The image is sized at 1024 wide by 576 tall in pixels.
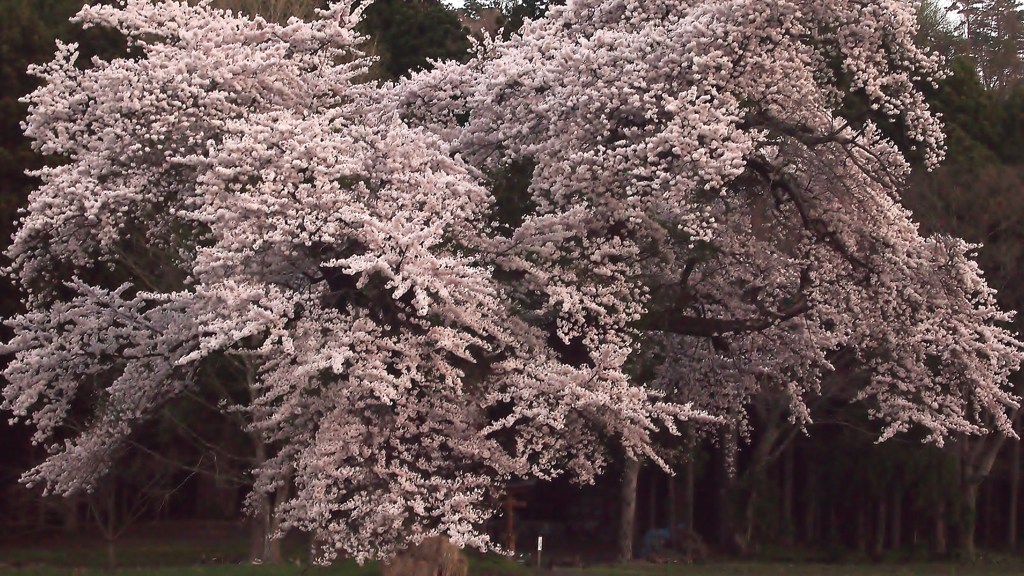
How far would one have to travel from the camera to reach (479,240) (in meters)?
17.8

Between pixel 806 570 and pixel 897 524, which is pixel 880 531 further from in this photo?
pixel 806 570

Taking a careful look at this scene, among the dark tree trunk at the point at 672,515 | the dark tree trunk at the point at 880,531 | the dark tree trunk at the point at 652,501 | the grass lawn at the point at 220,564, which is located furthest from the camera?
the dark tree trunk at the point at 652,501

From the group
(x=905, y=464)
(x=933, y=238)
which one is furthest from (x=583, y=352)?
(x=905, y=464)

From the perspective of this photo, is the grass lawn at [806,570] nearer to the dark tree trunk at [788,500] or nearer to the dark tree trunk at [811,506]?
the dark tree trunk at [788,500]

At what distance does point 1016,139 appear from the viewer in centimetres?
3672

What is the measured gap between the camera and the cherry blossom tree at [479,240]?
53.1ft

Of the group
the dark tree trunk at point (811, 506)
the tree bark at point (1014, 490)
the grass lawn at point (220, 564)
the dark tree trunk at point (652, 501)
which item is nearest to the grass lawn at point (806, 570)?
the grass lawn at point (220, 564)

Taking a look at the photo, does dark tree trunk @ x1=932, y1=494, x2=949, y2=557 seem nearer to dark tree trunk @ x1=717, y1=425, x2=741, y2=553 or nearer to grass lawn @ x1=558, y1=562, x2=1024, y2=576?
grass lawn @ x1=558, y1=562, x2=1024, y2=576

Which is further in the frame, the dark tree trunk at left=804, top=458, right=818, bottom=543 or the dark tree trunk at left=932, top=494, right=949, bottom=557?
the dark tree trunk at left=804, top=458, right=818, bottom=543

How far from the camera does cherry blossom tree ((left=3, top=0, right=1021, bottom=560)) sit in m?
16.2

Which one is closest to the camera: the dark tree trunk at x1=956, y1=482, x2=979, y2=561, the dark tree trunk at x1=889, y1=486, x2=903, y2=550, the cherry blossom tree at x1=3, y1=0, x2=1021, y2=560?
the cherry blossom tree at x1=3, y1=0, x2=1021, y2=560

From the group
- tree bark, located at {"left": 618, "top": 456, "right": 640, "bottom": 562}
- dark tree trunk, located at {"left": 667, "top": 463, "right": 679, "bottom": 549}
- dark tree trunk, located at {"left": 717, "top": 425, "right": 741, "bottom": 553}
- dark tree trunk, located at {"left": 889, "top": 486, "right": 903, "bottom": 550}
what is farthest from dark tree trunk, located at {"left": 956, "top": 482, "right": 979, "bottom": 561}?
tree bark, located at {"left": 618, "top": 456, "right": 640, "bottom": 562}

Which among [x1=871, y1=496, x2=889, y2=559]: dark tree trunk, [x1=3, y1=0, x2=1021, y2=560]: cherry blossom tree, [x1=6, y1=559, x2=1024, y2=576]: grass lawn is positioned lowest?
[x1=6, y1=559, x2=1024, y2=576]: grass lawn

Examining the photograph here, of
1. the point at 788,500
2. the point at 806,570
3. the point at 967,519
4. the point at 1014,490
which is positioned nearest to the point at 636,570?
the point at 806,570
